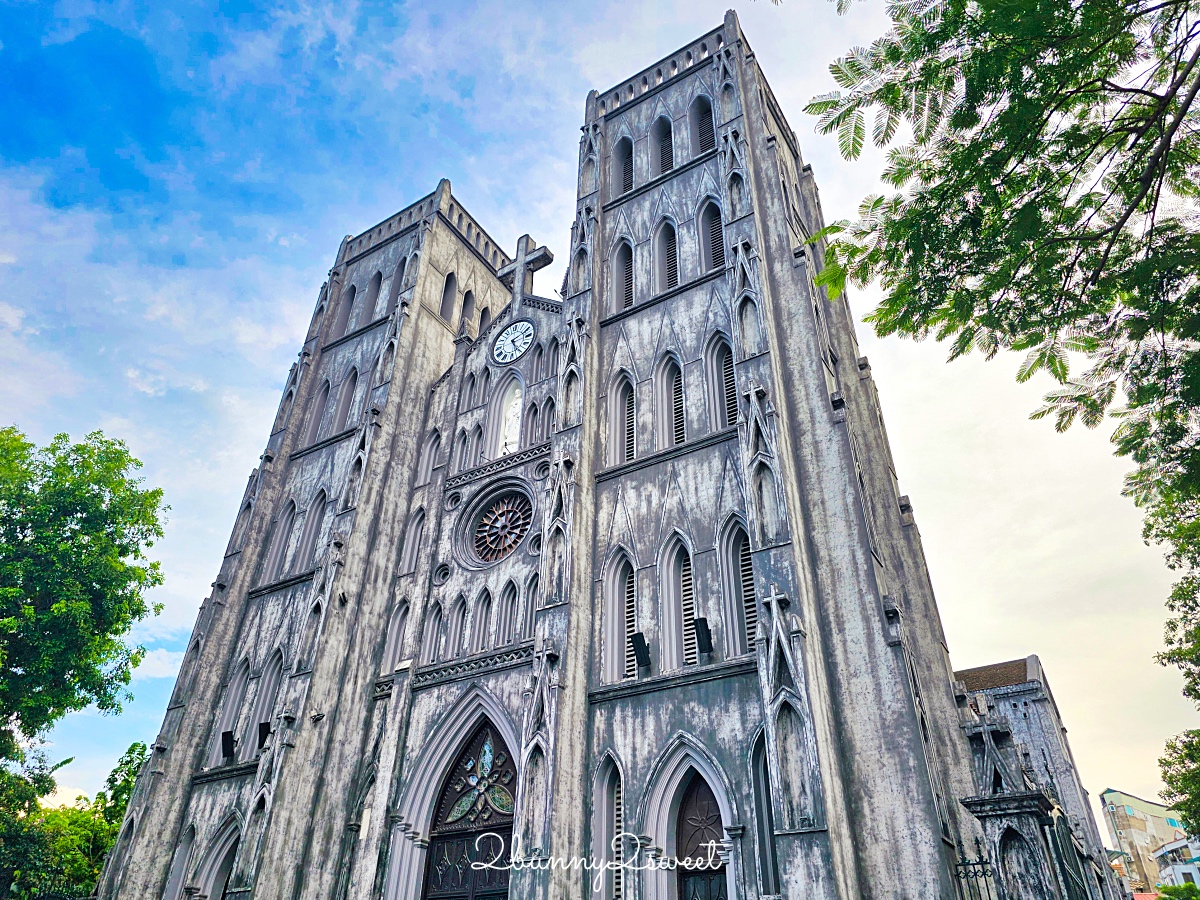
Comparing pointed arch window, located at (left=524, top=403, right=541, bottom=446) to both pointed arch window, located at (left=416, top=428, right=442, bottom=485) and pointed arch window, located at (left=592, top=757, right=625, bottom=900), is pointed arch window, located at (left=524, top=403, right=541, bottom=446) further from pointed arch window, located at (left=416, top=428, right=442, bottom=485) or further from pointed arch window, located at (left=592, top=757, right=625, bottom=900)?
pointed arch window, located at (left=592, top=757, right=625, bottom=900)

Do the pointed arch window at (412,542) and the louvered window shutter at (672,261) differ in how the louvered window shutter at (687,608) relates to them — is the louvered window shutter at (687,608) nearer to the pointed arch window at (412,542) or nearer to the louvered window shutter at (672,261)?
the louvered window shutter at (672,261)

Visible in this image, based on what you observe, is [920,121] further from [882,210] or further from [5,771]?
[5,771]

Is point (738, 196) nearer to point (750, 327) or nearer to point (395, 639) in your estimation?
point (750, 327)

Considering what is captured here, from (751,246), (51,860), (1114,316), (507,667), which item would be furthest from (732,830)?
(51,860)

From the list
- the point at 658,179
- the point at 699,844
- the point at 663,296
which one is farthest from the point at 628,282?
the point at 699,844

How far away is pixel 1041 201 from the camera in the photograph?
255 inches

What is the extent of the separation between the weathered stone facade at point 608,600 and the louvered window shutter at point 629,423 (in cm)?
9

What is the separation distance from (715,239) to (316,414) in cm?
1462

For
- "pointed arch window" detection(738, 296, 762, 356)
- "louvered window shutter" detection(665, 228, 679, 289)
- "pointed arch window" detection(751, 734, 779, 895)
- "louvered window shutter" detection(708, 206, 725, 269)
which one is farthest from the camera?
"louvered window shutter" detection(665, 228, 679, 289)

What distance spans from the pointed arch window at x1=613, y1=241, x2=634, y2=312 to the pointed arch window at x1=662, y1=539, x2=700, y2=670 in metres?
7.65

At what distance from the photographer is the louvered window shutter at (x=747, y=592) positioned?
14.8 metres

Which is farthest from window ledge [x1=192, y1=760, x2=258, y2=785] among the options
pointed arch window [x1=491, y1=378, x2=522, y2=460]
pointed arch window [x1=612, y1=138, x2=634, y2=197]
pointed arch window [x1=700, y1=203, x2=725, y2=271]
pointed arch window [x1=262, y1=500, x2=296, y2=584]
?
pointed arch window [x1=612, y1=138, x2=634, y2=197]

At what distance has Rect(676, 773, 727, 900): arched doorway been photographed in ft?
43.3

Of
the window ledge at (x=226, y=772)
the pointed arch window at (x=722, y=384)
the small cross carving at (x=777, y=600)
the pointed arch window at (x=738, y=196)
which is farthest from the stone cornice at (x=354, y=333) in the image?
the small cross carving at (x=777, y=600)
